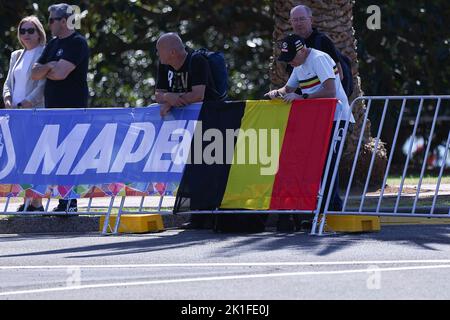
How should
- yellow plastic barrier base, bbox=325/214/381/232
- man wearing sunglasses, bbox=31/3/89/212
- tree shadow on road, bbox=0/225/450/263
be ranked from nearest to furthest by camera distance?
tree shadow on road, bbox=0/225/450/263 → yellow plastic barrier base, bbox=325/214/381/232 → man wearing sunglasses, bbox=31/3/89/212

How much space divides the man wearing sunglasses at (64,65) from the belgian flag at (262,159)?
1.66 meters

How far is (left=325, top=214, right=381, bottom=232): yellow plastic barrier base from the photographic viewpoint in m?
10.6

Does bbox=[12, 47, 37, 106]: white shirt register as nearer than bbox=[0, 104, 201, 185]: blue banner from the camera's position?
No

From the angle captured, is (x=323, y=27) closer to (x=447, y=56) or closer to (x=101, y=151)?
(x=101, y=151)

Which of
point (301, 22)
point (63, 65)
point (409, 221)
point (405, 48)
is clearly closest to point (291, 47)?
point (301, 22)

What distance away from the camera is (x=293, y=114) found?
10.7 m

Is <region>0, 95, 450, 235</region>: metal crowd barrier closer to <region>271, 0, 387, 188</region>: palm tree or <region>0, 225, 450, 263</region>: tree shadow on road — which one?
<region>0, 225, 450, 263</region>: tree shadow on road

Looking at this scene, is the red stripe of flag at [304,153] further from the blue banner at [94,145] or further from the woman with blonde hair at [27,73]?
the woman with blonde hair at [27,73]

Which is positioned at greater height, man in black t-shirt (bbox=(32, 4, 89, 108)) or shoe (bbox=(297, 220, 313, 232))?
man in black t-shirt (bbox=(32, 4, 89, 108))

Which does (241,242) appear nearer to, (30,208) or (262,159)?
(262,159)

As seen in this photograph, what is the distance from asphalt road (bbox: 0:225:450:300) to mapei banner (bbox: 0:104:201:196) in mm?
655

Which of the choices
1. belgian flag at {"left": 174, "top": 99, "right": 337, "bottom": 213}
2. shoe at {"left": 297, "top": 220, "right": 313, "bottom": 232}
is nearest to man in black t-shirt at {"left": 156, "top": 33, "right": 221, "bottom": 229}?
belgian flag at {"left": 174, "top": 99, "right": 337, "bottom": 213}

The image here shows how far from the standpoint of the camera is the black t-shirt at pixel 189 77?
36.7ft
